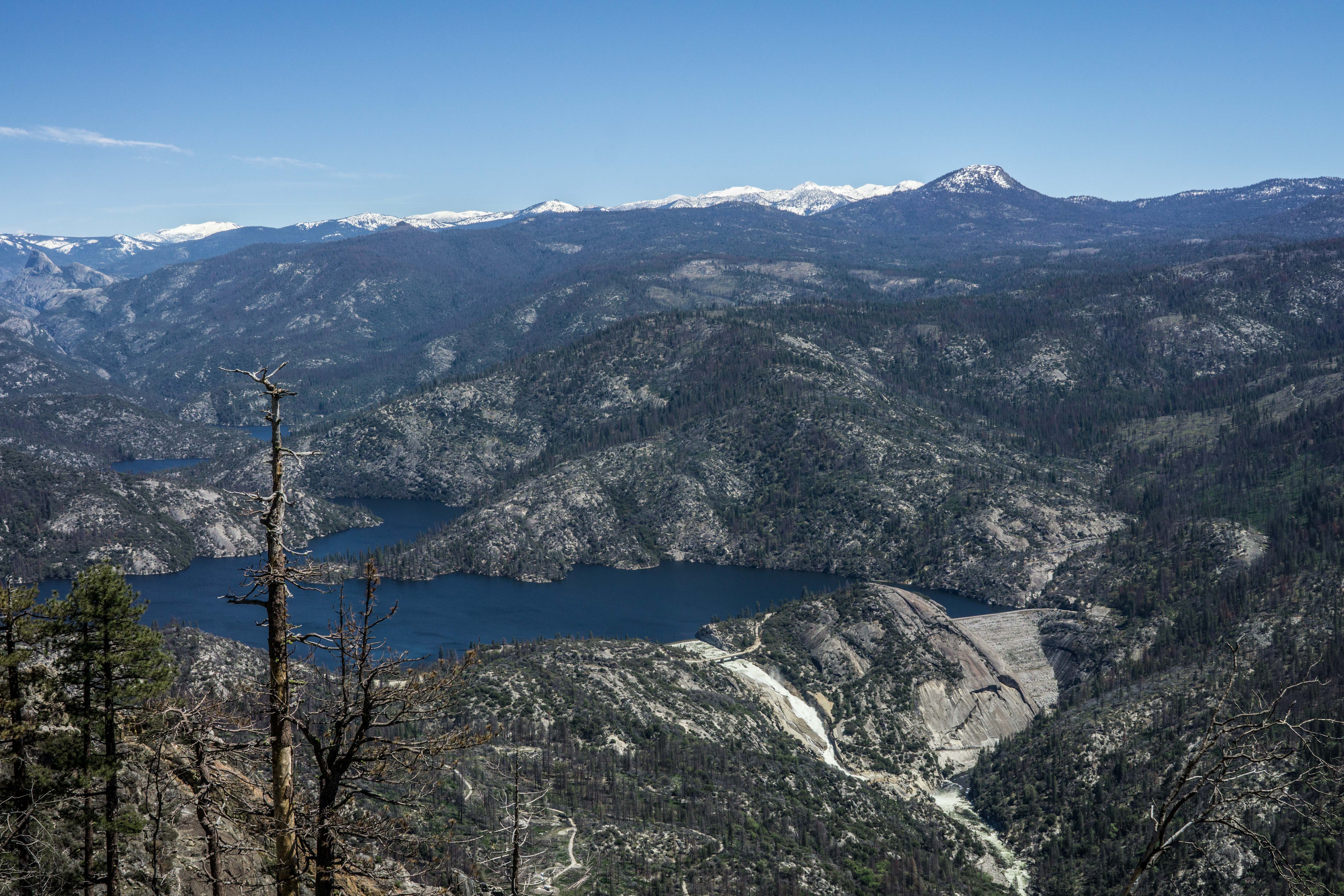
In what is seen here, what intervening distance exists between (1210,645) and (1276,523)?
4738 cm

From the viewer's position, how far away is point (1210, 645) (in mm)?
125938

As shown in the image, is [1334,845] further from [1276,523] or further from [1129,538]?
[1129,538]

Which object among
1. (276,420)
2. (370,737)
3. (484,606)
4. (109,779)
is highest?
(276,420)

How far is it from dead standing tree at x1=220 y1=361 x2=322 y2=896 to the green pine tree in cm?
1251

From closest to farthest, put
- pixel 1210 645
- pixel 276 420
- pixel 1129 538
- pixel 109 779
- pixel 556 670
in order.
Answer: pixel 276 420 → pixel 109 779 → pixel 556 670 → pixel 1210 645 → pixel 1129 538

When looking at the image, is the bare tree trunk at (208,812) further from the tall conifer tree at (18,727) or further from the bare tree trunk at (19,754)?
the bare tree trunk at (19,754)

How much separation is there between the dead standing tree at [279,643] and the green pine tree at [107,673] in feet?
41.0

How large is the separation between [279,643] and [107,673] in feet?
47.9

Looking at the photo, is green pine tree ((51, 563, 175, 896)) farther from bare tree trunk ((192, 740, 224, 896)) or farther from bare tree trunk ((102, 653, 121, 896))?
bare tree trunk ((192, 740, 224, 896))

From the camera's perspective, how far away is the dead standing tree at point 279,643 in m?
19.4

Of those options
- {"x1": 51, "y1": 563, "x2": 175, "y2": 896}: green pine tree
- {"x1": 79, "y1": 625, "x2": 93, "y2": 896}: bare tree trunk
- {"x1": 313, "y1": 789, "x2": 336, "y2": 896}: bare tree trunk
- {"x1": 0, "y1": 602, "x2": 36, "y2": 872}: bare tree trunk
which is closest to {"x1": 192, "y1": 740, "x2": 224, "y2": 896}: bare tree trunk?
{"x1": 313, "y1": 789, "x2": 336, "y2": 896}: bare tree trunk

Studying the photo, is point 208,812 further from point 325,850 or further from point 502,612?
point 502,612

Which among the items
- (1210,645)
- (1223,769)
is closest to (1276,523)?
(1210,645)

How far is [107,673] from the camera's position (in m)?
30.5
